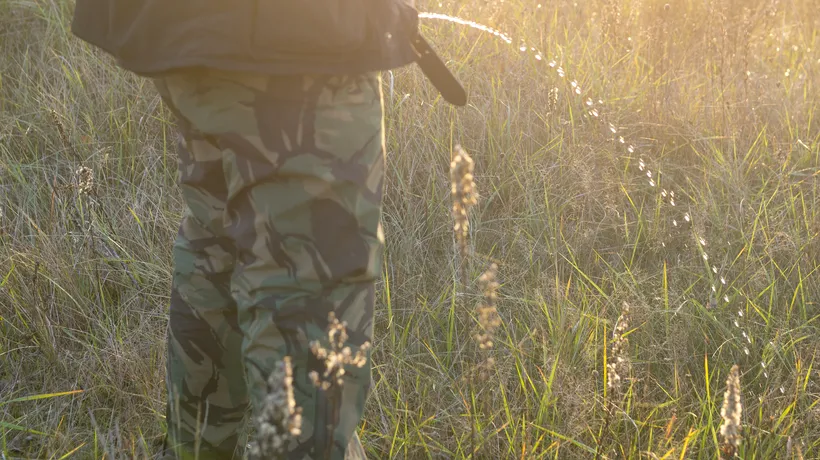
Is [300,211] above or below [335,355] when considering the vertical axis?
above

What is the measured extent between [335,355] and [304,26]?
1.51ft

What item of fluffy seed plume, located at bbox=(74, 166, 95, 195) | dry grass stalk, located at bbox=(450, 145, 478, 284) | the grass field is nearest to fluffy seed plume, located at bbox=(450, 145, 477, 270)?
dry grass stalk, located at bbox=(450, 145, 478, 284)

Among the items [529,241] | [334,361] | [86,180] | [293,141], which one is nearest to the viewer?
[334,361]

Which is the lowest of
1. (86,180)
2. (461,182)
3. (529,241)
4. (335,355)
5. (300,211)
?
(529,241)

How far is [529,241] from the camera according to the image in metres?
2.33

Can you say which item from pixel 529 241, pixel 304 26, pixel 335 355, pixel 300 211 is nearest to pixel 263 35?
pixel 304 26

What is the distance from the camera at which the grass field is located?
5.82ft

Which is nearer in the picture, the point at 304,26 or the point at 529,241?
the point at 304,26

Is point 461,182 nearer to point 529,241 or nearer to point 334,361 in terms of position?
point 334,361

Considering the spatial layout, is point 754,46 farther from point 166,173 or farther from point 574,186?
point 166,173

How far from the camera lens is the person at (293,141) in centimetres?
→ 116

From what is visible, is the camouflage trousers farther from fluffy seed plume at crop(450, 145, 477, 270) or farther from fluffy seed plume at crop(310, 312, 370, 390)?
fluffy seed plume at crop(450, 145, 477, 270)

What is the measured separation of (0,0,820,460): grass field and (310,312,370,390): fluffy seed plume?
260mm

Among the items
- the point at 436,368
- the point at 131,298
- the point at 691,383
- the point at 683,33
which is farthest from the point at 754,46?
the point at 131,298
